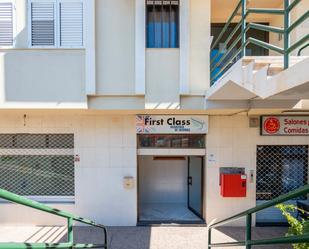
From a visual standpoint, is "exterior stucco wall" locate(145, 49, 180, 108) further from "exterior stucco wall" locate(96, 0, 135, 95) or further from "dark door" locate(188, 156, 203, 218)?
"dark door" locate(188, 156, 203, 218)

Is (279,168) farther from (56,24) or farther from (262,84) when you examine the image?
(56,24)

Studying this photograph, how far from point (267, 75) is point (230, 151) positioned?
3.68 meters

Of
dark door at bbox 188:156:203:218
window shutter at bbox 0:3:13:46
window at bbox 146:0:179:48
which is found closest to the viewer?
window shutter at bbox 0:3:13:46

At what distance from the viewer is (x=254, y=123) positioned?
5953 mm

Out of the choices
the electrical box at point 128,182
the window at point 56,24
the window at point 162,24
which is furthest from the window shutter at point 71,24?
the electrical box at point 128,182

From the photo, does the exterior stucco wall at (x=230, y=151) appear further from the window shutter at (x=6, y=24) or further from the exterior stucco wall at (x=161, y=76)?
the window shutter at (x=6, y=24)

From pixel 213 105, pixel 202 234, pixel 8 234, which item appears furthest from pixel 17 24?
pixel 202 234

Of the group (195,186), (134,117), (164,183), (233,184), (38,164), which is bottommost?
(164,183)

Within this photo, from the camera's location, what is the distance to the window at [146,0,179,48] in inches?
195

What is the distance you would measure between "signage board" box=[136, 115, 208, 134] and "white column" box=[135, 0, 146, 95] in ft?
3.87

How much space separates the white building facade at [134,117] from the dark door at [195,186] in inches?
1.2

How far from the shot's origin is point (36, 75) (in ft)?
15.5

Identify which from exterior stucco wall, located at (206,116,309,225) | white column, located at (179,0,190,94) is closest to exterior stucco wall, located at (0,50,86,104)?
white column, located at (179,0,190,94)

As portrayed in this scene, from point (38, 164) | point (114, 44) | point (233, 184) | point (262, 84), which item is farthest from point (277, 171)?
point (38, 164)
